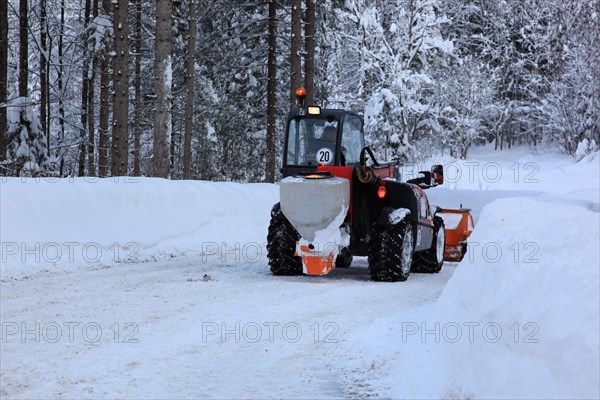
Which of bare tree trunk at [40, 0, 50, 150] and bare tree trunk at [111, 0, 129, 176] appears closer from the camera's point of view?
bare tree trunk at [111, 0, 129, 176]

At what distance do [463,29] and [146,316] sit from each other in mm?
57863

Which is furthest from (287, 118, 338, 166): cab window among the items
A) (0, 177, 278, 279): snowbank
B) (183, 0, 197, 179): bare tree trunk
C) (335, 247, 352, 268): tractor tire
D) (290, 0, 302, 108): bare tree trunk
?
(183, 0, 197, 179): bare tree trunk

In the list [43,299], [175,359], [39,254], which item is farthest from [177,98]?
[175,359]

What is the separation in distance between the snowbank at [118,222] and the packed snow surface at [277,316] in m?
0.04

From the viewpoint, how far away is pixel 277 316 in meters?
6.93

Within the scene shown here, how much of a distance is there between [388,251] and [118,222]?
14.6 feet

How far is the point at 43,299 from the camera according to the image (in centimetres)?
727

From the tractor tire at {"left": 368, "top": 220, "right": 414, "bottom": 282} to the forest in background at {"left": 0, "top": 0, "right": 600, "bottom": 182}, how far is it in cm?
799

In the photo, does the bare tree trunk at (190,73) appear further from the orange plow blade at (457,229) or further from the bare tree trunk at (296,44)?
the orange plow blade at (457,229)

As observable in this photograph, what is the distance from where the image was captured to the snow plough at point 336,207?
30.6 ft

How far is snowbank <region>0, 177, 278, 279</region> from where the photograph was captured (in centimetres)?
952

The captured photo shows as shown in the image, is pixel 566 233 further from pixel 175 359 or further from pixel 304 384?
pixel 175 359
